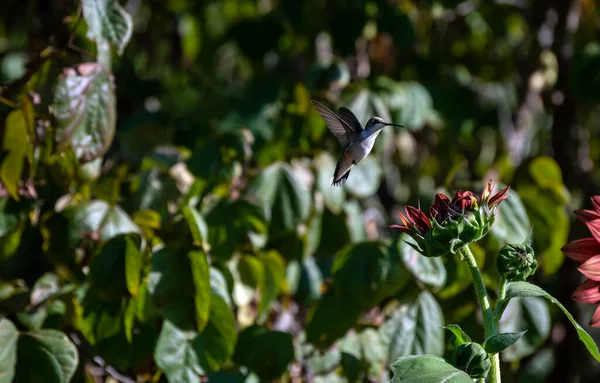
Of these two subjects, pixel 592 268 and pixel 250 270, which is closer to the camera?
pixel 592 268

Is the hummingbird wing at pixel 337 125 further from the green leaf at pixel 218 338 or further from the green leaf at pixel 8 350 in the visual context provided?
the green leaf at pixel 8 350

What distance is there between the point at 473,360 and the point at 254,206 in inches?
24.6

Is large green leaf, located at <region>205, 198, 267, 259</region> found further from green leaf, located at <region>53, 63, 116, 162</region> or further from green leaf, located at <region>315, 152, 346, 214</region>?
green leaf, located at <region>53, 63, 116, 162</region>

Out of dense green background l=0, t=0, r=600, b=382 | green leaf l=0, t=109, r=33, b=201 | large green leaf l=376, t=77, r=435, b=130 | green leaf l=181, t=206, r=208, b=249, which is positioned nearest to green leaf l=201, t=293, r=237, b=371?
dense green background l=0, t=0, r=600, b=382

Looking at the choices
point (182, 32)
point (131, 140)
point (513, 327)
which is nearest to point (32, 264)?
point (131, 140)

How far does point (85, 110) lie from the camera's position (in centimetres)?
105

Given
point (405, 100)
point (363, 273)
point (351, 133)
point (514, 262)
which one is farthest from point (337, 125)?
point (405, 100)

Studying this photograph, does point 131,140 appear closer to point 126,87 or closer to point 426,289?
point 126,87

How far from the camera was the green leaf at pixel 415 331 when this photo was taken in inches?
45.1

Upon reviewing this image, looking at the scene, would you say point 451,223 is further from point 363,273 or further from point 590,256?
point 363,273

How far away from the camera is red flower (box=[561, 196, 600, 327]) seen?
2.44 feet

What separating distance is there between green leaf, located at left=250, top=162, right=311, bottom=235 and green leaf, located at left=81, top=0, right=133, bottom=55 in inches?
14.2

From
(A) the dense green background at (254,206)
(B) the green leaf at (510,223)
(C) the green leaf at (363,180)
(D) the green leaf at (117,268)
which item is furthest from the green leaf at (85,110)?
(B) the green leaf at (510,223)

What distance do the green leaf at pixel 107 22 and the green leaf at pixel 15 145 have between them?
0.46ft
